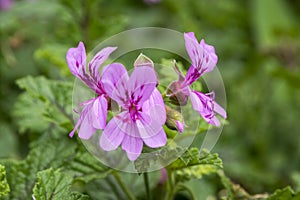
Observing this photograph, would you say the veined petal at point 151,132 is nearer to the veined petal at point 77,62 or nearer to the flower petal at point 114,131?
the flower petal at point 114,131

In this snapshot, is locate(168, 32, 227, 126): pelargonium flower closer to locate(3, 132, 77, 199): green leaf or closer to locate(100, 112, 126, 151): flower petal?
locate(100, 112, 126, 151): flower petal

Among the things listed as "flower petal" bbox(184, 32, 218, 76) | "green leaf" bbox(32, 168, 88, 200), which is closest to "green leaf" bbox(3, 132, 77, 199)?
"green leaf" bbox(32, 168, 88, 200)

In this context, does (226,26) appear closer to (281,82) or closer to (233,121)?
(281,82)

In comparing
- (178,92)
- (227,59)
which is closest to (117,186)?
(178,92)

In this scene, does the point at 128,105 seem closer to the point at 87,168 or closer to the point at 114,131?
the point at 114,131

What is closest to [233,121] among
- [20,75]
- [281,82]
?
[281,82]

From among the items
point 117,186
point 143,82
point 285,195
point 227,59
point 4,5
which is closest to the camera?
point 143,82

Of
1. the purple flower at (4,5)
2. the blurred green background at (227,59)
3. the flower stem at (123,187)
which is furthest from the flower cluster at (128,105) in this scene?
the purple flower at (4,5)

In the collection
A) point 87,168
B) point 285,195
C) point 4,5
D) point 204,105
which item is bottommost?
point 285,195
